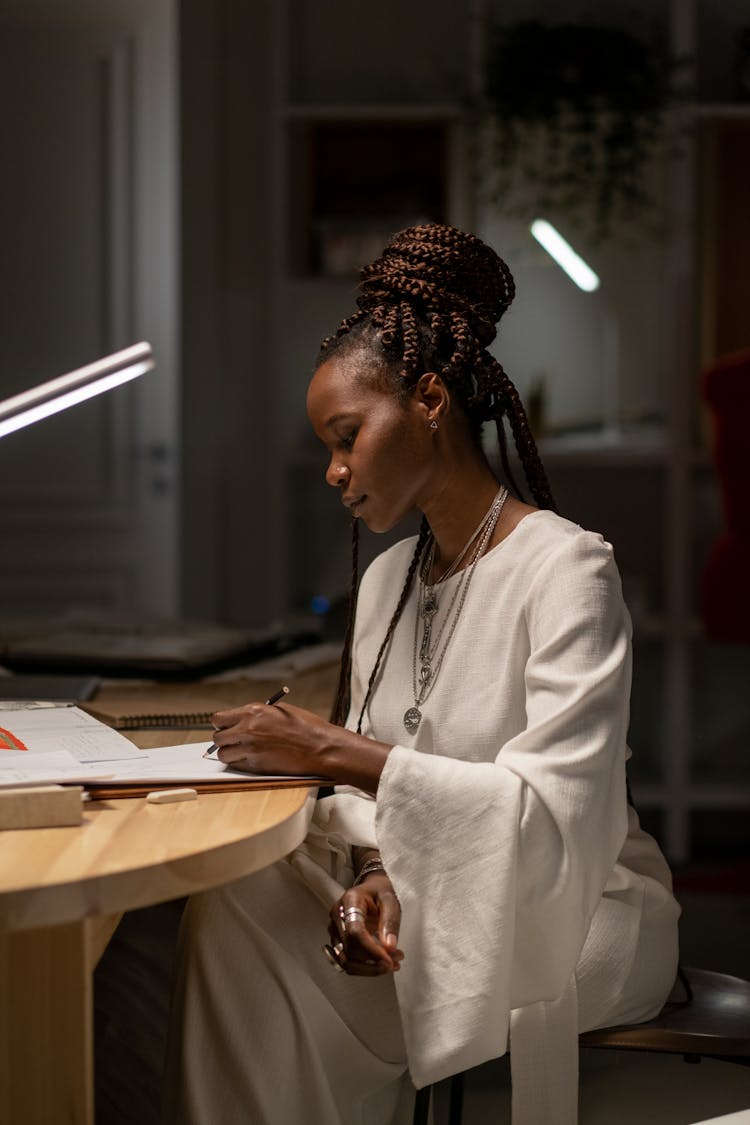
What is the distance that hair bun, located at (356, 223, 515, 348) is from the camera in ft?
4.69

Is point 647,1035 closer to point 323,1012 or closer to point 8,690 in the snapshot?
point 323,1012

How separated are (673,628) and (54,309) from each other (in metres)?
2.17

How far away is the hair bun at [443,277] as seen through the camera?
143 cm

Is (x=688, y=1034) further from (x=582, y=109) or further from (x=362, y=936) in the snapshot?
(x=582, y=109)

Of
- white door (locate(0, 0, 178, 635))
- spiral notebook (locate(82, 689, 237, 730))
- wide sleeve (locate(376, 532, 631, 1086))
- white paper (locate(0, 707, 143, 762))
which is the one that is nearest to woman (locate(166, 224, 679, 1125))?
wide sleeve (locate(376, 532, 631, 1086))

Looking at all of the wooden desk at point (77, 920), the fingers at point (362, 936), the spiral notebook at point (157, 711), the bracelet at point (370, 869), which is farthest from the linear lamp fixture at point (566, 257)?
the wooden desk at point (77, 920)

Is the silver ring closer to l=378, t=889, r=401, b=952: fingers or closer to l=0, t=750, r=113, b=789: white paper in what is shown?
l=378, t=889, r=401, b=952: fingers

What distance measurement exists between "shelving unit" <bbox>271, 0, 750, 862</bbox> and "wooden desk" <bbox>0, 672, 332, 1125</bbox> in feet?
9.67

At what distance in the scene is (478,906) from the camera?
1.19 meters

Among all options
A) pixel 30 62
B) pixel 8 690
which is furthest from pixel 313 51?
pixel 8 690

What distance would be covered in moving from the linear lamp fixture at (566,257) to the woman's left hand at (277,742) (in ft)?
9.23

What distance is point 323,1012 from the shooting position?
1292 mm

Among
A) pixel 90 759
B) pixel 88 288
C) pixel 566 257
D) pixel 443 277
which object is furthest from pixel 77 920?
pixel 88 288

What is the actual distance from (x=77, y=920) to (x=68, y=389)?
671mm
